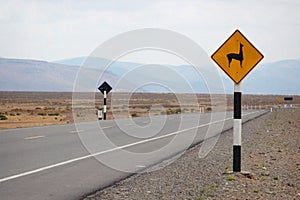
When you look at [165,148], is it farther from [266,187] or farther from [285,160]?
[266,187]

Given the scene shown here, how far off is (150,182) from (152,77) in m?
11.2

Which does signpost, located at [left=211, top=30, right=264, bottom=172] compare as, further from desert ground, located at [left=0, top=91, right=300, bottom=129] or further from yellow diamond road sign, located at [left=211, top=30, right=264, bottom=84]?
desert ground, located at [left=0, top=91, right=300, bottom=129]

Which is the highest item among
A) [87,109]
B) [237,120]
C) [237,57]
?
[237,57]

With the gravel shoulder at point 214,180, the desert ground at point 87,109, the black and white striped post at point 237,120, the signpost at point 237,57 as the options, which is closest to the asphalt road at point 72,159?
the gravel shoulder at point 214,180

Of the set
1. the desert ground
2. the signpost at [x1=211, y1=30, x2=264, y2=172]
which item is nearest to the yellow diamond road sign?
the signpost at [x1=211, y1=30, x2=264, y2=172]

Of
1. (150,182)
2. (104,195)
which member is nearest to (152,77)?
(150,182)

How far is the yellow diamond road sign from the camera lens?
1125cm

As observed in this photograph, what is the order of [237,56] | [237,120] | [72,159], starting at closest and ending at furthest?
[237,56], [237,120], [72,159]

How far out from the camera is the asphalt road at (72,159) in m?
10.2

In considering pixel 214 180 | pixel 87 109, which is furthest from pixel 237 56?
pixel 87 109

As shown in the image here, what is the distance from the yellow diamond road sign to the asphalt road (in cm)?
332

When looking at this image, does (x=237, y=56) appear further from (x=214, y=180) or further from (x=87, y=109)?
(x=87, y=109)

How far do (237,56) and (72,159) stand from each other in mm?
5625

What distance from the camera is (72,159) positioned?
47.8 feet
